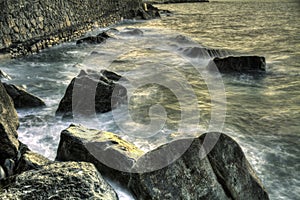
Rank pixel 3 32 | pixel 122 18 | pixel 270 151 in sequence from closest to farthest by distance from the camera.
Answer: pixel 270 151 → pixel 3 32 → pixel 122 18

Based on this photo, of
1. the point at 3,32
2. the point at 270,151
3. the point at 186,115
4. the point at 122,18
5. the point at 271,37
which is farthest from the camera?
the point at 122,18

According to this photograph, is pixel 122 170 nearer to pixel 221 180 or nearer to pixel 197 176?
pixel 197 176

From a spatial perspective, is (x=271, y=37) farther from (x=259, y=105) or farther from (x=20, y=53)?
(x=20, y=53)

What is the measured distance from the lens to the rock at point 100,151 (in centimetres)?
511

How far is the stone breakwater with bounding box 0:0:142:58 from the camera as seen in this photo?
595 inches

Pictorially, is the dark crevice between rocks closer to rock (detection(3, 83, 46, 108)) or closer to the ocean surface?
the ocean surface

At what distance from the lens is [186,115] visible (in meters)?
9.24

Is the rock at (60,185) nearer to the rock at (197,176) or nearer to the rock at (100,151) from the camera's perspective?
the rock at (197,176)

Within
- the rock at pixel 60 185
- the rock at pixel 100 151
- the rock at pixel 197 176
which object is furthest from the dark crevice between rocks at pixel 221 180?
the rock at pixel 60 185

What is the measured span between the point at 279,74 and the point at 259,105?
447cm

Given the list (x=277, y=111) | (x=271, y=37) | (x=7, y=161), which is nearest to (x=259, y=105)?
(x=277, y=111)

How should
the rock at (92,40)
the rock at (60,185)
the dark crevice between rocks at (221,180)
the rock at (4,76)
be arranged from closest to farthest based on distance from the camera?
1. the rock at (60,185)
2. the dark crevice between rocks at (221,180)
3. the rock at (4,76)
4. the rock at (92,40)

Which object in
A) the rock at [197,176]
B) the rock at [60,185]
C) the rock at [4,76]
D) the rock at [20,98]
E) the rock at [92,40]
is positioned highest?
the rock at [60,185]

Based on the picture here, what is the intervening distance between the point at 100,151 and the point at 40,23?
14.4 meters
